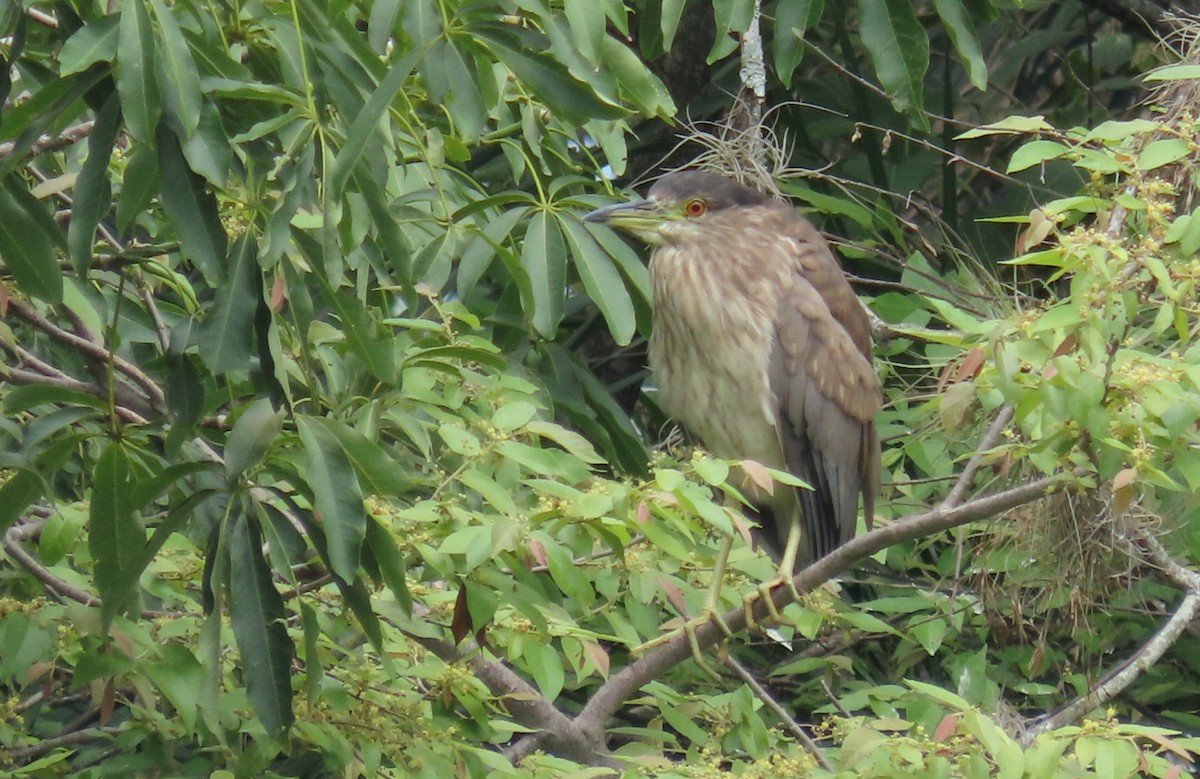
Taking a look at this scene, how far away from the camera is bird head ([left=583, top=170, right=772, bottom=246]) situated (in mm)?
3809

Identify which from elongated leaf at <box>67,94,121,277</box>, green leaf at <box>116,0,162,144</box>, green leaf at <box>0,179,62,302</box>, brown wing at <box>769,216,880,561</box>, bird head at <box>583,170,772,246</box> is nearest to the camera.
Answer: green leaf at <box>116,0,162,144</box>

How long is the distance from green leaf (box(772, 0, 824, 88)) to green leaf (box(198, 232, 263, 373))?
1000mm

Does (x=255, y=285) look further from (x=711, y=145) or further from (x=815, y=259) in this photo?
→ (x=711, y=145)

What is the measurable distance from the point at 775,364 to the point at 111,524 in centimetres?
177

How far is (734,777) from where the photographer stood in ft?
8.08

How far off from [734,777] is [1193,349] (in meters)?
0.96

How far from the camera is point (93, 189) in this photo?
199 cm

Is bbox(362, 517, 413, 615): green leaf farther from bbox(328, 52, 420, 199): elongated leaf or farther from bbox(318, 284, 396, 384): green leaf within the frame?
bbox(328, 52, 420, 199): elongated leaf

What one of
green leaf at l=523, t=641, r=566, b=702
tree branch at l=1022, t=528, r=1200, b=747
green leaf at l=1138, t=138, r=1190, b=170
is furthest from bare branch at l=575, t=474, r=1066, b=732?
green leaf at l=1138, t=138, r=1190, b=170

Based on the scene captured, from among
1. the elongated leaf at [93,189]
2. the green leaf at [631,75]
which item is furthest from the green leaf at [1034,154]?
the elongated leaf at [93,189]

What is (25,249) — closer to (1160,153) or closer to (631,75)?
(631,75)

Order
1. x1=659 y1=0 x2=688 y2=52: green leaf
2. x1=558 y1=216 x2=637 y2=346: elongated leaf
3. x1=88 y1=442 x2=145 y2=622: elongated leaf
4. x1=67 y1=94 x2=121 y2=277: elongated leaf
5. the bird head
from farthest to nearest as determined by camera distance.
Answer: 1. the bird head
2. x1=558 y1=216 x2=637 y2=346: elongated leaf
3. x1=659 y1=0 x2=688 y2=52: green leaf
4. x1=88 y1=442 x2=145 y2=622: elongated leaf
5. x1=67 y1=94 x2=121 y2=277: elongated leaf

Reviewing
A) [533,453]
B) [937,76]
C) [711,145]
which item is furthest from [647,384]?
[533,453]

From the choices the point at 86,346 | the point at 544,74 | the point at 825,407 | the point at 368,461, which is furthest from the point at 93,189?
the point at 825,407
